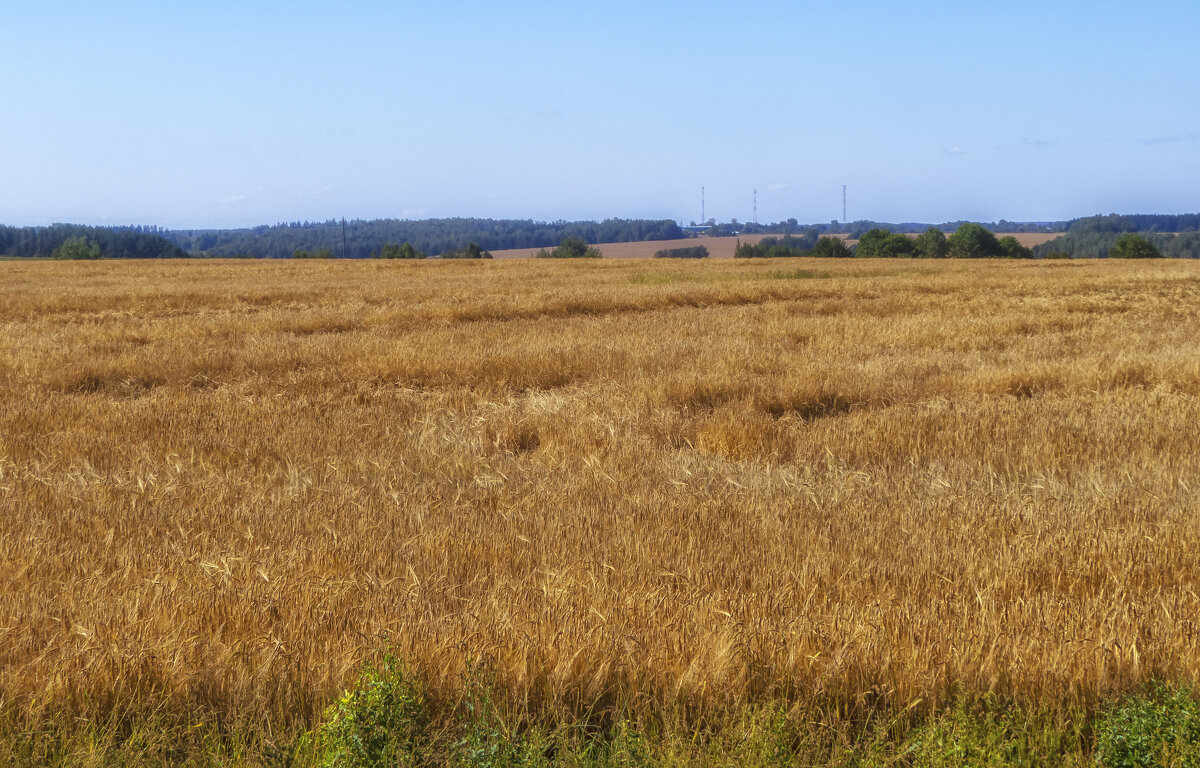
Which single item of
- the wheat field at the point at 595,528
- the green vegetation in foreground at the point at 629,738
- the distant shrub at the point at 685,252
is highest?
the distant shrub at the point at 685,252

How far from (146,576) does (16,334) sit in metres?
15.0

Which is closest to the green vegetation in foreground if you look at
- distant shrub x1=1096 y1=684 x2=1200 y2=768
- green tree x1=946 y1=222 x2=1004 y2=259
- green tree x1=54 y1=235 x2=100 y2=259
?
distant shrub x1=1096 y1=684 x2=1200 y2=768

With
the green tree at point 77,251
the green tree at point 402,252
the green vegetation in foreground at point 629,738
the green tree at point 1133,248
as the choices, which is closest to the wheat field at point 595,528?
the green vegetation in foreground at point 629,738

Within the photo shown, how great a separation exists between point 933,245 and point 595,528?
11492 cm

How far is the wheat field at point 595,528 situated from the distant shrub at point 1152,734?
0.22m

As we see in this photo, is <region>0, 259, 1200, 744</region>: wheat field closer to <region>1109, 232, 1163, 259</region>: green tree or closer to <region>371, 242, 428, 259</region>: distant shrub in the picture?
<region>1109, 232, 1163, 259</region>: green tree

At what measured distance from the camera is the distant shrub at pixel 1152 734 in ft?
9.27

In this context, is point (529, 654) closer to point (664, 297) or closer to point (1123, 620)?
point (1123, 620)

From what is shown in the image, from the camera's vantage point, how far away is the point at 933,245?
11075 centimetres

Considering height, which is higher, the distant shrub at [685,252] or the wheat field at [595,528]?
the distant shrub at [685,252]

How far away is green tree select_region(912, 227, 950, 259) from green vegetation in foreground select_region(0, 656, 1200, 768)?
11416 cm

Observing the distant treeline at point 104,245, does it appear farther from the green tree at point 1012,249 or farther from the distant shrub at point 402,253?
the green tree at point 1012,249

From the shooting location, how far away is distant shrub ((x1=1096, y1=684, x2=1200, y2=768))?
2.83 meters

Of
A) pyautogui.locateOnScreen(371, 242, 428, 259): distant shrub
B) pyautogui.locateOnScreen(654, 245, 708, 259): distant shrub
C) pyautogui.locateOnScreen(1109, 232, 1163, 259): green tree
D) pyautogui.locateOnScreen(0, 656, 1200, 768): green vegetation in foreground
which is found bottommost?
pyautogui.locateOnScreen(0, 656, 1200, 768): green vegetation in foreground
